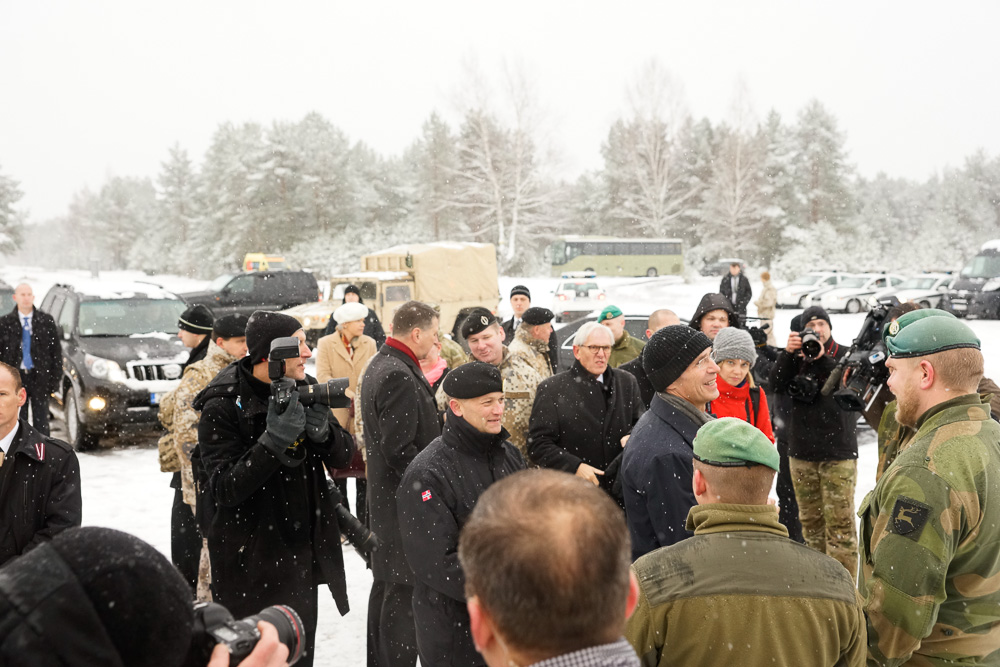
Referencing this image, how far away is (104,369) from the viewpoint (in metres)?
9.12

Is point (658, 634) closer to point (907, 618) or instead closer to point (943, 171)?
point (907, 618)

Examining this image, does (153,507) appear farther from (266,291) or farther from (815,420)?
(266,291)

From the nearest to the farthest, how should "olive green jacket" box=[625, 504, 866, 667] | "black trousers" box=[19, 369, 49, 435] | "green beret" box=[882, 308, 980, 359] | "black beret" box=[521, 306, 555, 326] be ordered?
"olive green jacket" box=[625, 504, 866, 667], "green beret" box=[882, 308, 980, 359], "black beret" box=[521, 306, 555, 326], "black trousers" box=[19, 369, 49, 435]

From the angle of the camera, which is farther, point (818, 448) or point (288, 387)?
point (818, 448)

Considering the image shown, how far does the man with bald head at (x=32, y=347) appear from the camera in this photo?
806 centimetres

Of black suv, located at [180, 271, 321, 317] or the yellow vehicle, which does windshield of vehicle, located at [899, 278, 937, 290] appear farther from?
the yellow vehicle

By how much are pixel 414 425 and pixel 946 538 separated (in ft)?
8.22

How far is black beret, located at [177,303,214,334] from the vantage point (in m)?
5.66

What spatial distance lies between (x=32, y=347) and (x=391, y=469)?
20.0 ft

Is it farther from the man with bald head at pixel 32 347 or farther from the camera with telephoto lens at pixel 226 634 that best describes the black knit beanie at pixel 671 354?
the man with bald head at pixel 32 347

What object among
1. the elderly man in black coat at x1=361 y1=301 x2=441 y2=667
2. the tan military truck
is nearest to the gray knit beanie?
the elderly man in black coat at x1=361 y1=301 x2=441 y2=667

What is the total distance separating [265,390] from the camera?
3396 mm

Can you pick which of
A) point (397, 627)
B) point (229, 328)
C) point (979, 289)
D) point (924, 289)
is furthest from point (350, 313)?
point (924, 289)

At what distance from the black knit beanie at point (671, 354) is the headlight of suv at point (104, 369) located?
7.72m
